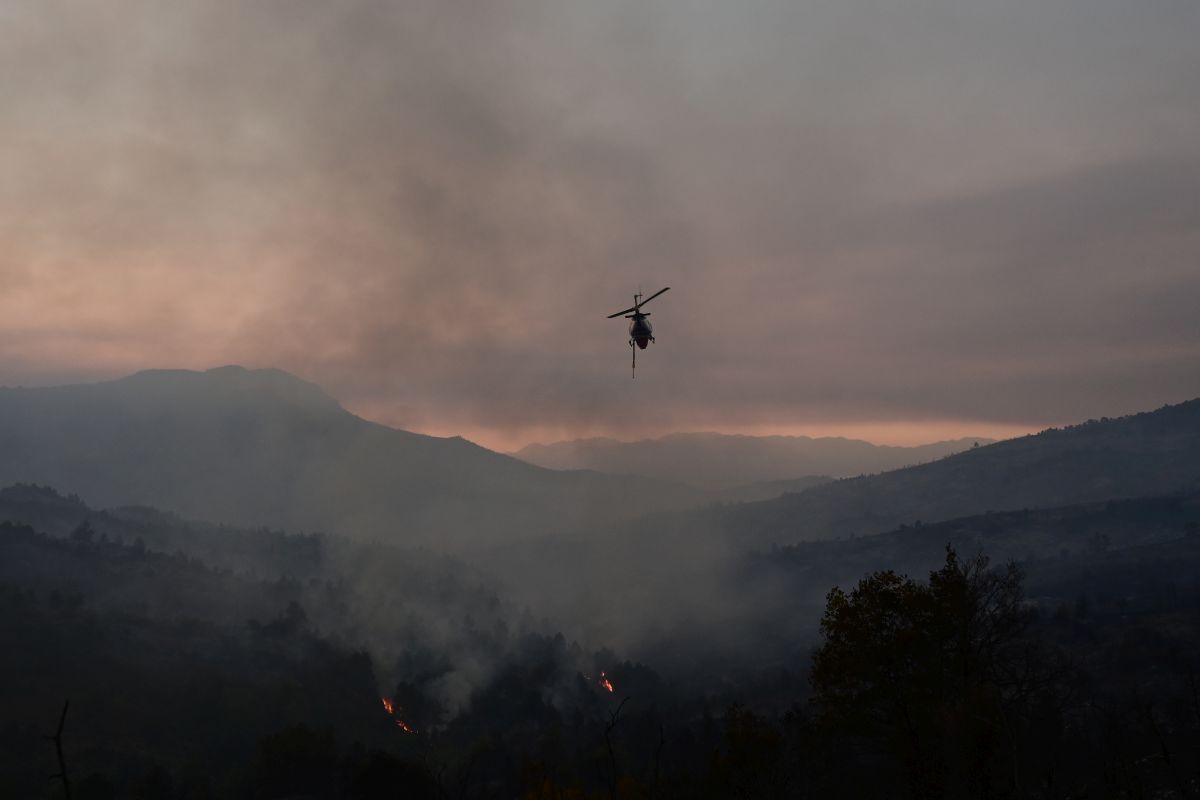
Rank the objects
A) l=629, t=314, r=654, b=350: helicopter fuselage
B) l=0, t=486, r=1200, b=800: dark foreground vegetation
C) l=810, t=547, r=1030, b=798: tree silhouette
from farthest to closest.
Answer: l=629, t=314, r=654, b=350: helicopter fuselage → l=0, t=486, r=1200, b=800: dark foreground vegetation → l=810, t=547, r=1030, b=798: tree silhouette

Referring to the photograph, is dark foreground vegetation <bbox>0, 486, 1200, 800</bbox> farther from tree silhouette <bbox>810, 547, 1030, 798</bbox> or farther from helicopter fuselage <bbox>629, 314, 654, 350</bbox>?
helicopter fuselage <bbox>629, 314, 654, 350</bbox>

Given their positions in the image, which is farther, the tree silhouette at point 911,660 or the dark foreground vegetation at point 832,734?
the dark foreground vegetation at point 832,734

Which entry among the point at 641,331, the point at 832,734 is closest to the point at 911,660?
the point at 832,734

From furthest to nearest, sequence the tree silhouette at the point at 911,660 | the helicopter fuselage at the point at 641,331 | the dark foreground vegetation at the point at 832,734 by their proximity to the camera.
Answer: the helicopter fuselage at the point at 641,331
the dark foreground vegetation at the point at 832,734
the tree silhouette at the point at 911,660

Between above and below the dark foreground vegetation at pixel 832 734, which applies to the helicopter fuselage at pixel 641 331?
above

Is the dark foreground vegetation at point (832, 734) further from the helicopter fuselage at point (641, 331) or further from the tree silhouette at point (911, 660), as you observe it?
the helicopter fuselage at point (641, 331)

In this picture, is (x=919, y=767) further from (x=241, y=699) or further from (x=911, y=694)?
(x=241, y=699)

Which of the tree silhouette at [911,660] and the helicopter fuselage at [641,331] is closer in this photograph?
the tree silhouette at [911,660]

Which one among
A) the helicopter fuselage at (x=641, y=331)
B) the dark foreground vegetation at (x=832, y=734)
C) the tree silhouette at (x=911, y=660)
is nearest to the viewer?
the tree silhouette at (x=911, y=660)

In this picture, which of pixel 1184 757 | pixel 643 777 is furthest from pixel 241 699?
pixel 1184 757

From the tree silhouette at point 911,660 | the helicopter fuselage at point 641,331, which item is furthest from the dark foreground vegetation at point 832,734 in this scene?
the helicopter fuselage at point 641,331

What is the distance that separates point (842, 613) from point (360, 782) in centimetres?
7877

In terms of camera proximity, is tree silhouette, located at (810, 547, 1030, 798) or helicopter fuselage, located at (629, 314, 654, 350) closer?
tree silhouette, located at (810, 547, 1030, 798)

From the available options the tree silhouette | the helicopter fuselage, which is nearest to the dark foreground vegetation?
the tree silhouette
